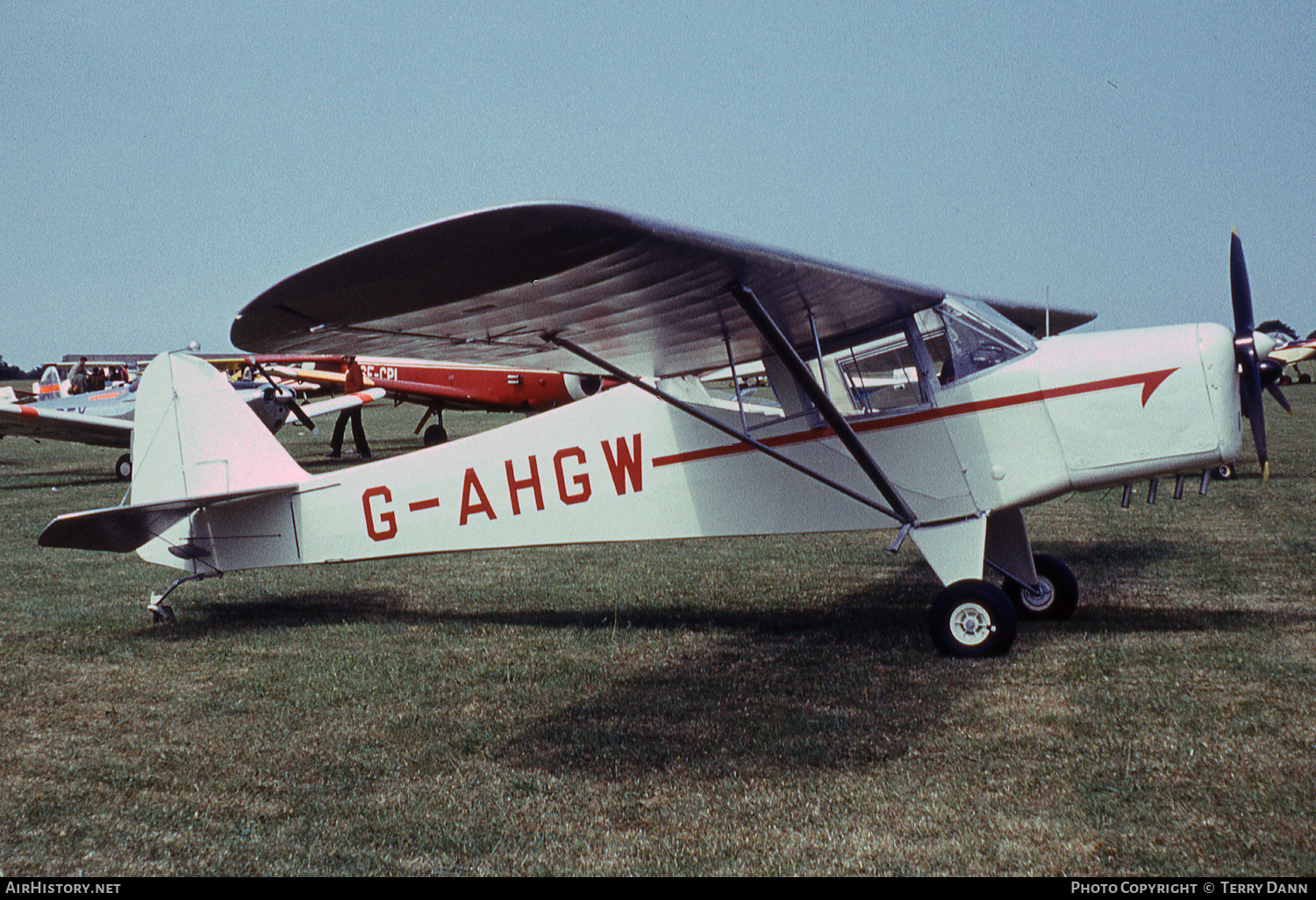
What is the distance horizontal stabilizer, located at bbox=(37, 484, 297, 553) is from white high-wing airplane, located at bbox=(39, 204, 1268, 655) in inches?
0.7

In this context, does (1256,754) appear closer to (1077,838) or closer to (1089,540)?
Result: (1077,838)

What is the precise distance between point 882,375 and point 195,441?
4.63 m

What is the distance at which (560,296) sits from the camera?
450 cm

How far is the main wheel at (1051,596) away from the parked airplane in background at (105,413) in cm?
1557

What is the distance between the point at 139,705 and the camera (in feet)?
17.8

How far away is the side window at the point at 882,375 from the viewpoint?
246 inches

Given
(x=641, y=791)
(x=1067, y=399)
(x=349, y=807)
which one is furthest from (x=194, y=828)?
(x=1067, y=399)

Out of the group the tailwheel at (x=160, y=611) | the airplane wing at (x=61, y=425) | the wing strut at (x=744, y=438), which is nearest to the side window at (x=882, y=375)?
the wing strut at (x=744, y=438)

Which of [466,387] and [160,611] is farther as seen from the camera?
[466,387]

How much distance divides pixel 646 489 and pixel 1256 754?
358cm

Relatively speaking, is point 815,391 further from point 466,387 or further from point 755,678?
point 466,387

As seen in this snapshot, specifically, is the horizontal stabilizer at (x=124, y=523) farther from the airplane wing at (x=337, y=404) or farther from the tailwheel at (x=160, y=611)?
the airplane wing at (x=337, y=404)

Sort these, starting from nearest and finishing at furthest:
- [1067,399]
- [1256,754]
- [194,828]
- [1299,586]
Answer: [194,828] → [1256,754] → [1067,399] → [1299,586]

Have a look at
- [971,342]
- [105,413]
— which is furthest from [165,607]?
[105,413]
